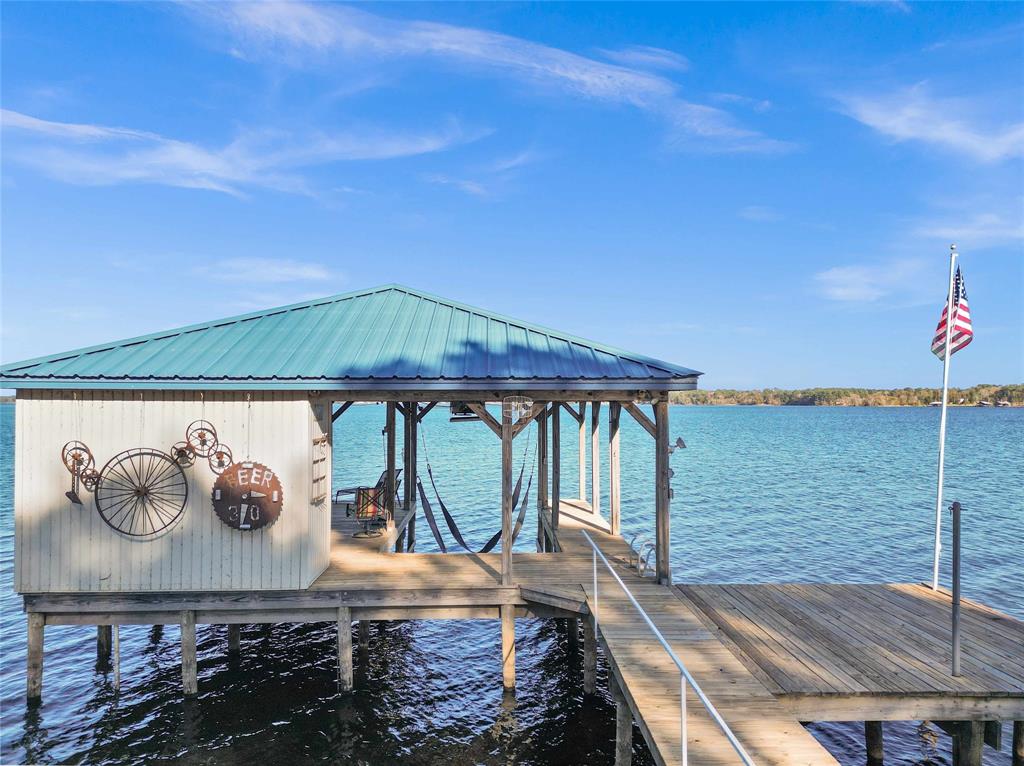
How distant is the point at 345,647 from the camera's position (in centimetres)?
991

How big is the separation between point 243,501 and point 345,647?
288 centimetres

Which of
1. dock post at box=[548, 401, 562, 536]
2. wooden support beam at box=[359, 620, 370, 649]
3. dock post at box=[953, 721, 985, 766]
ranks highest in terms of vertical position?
dock post at box=[548, 401, 562, 536]

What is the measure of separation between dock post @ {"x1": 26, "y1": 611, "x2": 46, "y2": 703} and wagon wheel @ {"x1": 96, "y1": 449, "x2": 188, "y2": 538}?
6.44 ft

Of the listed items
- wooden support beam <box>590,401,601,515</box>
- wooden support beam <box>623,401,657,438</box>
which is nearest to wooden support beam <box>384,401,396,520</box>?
wooden support beam <box>590,401,601,515</box>

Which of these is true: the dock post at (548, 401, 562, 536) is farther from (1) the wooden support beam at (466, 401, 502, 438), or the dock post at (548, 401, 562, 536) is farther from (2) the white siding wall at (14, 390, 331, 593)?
(2) the white siding wall at (14, 390, 331, 593)

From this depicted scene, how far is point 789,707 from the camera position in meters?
6.77

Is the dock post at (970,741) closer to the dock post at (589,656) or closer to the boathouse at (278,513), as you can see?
the boathouse at (278,513)

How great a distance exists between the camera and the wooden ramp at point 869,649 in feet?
22.5

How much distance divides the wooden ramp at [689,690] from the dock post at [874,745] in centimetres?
301

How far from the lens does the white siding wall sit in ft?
31.0

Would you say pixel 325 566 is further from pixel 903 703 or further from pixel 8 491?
pixel 8 491

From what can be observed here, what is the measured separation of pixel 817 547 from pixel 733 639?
14.9 metres

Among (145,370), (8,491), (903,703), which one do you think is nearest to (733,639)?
(903,703)

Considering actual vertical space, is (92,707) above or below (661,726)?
below
